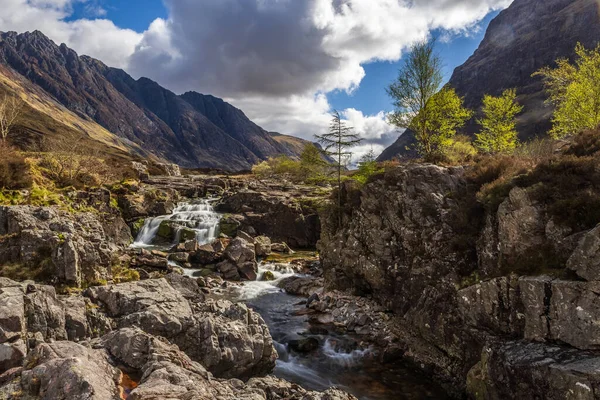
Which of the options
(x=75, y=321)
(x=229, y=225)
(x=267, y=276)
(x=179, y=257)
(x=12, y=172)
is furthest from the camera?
(x=229, y=225)

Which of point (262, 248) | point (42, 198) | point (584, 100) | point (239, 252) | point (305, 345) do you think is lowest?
point (305, 345)

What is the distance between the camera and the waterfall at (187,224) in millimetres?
48906

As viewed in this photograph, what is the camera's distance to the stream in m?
16.4

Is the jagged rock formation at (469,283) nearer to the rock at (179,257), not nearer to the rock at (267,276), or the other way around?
the rock at (267,276)

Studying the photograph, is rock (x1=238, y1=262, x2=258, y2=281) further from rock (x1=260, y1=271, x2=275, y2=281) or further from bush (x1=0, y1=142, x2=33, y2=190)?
bush (x1=0, y1=142, x2=33, y2=190)

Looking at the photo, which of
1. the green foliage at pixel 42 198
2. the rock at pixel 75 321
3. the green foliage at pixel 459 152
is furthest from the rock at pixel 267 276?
the rock at pixel 75 321

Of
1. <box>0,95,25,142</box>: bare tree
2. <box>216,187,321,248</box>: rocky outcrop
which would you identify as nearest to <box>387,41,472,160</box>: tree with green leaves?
<box>216,187,321,248</box>: rocky outcrop

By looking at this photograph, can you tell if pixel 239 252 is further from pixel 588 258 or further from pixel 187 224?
pixel 588 258

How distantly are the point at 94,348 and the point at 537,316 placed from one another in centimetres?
1586

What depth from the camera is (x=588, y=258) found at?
38.5 feet

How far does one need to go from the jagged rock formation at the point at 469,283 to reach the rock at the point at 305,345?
3439mm

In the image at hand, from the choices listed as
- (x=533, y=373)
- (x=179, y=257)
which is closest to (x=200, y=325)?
(x=533, y=373)

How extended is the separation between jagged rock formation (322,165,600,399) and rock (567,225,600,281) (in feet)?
0.12

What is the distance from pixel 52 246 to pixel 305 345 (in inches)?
614
